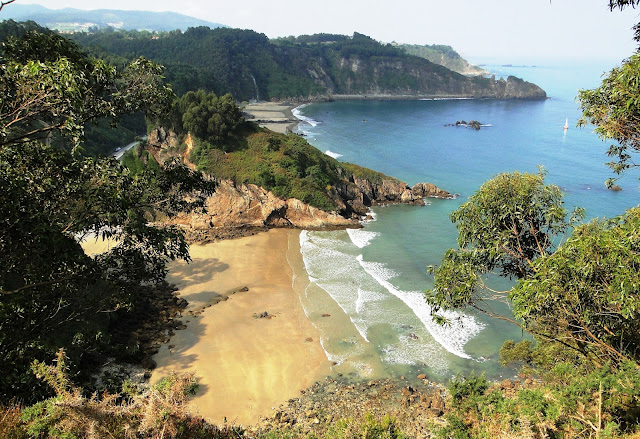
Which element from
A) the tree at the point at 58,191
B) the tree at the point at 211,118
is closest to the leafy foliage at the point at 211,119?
the tree at the point at 211,118

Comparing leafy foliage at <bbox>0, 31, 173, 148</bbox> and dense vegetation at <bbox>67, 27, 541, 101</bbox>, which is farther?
dense vegetation at <bbox>67, 27, 541, 101</bbox>

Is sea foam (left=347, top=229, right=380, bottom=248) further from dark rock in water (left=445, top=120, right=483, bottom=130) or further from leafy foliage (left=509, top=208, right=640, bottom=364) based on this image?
dark rock in water (left=445, top=120, right=483, bottom=130)

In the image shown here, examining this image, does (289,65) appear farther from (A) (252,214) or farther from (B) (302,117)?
(A) (252,214)

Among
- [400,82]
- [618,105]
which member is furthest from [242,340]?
[400,82]

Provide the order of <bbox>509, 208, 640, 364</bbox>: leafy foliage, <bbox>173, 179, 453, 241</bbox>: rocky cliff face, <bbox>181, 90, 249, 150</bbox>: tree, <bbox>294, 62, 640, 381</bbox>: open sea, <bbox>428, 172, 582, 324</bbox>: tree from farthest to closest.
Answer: <bbox>181, 90, 249, 150</bbox>: tree → <bbox>173, 179, 453, 241</bbox>: rocky cliff face → <bbox>294, 62, 640, 381</bbox>: open sea → <bbox>428, 172, 582, 324</bbox>: tree → <bbox>509, 208, 640, 364</bbox>: leafy foliage

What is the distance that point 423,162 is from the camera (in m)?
71.1

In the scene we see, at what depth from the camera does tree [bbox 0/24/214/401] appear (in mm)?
8578

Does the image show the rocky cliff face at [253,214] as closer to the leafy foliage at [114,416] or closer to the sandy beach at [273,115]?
the leafy foliage at [114,416]

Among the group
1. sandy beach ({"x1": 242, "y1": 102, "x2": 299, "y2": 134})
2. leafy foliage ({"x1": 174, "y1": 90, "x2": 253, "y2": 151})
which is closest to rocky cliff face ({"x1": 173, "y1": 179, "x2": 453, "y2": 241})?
leafy foliage ({"x1": 174, "y1": 90, "x2": 253, "y2": 151})

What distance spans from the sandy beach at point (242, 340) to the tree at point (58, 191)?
6.42 metres

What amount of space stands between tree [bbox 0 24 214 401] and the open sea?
14573 mm

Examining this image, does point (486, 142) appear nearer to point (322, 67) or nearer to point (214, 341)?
point (214, 341)

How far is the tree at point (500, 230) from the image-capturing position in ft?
39.5

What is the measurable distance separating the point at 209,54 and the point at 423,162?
103 metres
